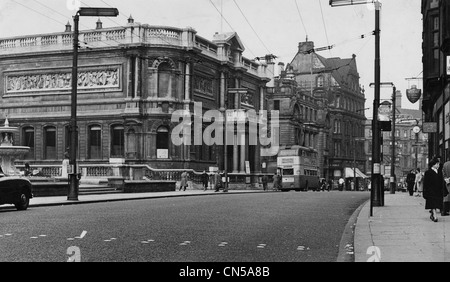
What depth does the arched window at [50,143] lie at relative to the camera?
5216 cm

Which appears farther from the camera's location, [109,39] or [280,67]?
[280,67]

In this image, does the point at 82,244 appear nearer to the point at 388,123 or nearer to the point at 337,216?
the point at 337,216

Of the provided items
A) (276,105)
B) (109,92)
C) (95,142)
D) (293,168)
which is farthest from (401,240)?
(276,105)

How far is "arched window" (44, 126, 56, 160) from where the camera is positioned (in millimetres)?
52156

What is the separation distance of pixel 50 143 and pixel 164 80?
10.5m

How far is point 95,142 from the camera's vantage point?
5175 cm

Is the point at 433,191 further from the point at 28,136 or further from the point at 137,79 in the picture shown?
the point at 28,136

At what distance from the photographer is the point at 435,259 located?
887 centimetres

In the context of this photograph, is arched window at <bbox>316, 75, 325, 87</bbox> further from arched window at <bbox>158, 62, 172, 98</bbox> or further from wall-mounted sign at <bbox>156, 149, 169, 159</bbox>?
wall-mounted sign at <bbox>156, 149, 169, 159</bbox>

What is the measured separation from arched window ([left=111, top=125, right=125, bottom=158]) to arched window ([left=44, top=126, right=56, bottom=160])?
4.89 metres

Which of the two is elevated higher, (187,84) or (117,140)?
(187,84)

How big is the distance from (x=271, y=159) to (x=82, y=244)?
67.0 m

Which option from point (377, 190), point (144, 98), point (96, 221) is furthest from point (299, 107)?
point (96, 221)

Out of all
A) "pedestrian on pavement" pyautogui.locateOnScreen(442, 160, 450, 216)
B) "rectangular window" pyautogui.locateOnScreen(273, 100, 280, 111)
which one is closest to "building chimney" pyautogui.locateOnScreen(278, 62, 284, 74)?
"rectangular window" pyautogui.locateOnScreen(273, 100, 280, 111)
